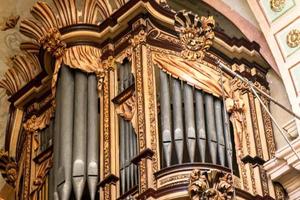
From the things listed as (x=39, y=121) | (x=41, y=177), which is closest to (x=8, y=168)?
(x=39, y=121)

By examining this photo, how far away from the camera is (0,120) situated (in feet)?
45.5

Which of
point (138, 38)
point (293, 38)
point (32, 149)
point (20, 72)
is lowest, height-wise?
point (32, 149)

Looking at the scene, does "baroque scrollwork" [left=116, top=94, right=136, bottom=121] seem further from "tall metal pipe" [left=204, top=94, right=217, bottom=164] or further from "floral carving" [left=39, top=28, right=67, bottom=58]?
"floral carving" [left=39, top=28, right=67, bottom=58]

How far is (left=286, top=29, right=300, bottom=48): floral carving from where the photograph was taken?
11656 millimetres

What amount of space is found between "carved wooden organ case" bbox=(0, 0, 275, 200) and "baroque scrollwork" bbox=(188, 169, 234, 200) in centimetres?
1

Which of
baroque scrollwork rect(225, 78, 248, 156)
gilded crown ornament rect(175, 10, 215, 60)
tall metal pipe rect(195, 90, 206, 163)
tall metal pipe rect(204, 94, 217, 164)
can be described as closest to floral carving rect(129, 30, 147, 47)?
gilded crown ornament rect(175, 10, 215, 60)

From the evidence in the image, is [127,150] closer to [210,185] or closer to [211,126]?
[211,126]

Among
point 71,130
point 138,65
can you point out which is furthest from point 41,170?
point 138,65

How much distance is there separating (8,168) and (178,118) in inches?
105

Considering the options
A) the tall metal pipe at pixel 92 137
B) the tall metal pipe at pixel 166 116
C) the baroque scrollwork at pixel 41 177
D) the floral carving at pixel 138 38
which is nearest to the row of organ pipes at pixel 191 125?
the tall metal pipe at pixel 166 116

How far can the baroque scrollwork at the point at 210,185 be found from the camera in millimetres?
10141

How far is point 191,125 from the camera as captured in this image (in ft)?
36.6

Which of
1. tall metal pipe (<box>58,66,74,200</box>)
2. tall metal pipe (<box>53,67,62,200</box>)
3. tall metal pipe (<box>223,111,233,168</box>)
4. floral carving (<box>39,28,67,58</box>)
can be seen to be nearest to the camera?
tall metal pipe (<box>223,111,233,168</box>)

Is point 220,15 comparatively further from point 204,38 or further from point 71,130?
point 71,130
